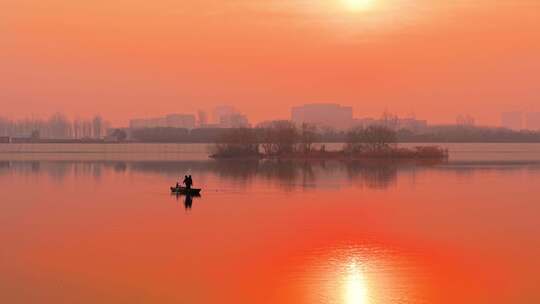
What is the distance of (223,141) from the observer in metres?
74.8

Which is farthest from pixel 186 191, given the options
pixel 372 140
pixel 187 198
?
pixel 372 140

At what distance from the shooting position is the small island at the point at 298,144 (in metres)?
72.0

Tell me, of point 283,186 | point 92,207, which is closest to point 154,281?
point 92,207

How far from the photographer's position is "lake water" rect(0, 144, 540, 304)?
1305 cm

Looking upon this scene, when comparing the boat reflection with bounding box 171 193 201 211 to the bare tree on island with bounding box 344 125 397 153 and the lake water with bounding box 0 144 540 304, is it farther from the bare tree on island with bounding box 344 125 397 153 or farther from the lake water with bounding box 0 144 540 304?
the bare tree on island with bounding box 344 125 397 153

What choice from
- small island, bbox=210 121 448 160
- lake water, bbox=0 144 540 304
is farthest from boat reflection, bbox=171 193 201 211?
small island, bbox=210 121 448 160

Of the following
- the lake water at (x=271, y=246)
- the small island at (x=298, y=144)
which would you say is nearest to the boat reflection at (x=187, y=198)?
the lake water at (x=271, y=246)

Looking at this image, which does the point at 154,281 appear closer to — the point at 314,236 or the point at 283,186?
the point at 314,236

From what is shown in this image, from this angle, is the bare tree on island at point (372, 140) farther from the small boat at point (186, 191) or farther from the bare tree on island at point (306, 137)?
the small boat at point (186, 191)

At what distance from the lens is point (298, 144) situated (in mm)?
77125

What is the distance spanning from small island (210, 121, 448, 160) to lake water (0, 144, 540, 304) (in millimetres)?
39426

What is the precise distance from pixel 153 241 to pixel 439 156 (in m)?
54.2

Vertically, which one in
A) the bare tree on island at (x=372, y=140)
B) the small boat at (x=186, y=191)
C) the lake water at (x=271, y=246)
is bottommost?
the lake water at (x=271, y=246)

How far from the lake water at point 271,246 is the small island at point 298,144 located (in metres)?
39.4
